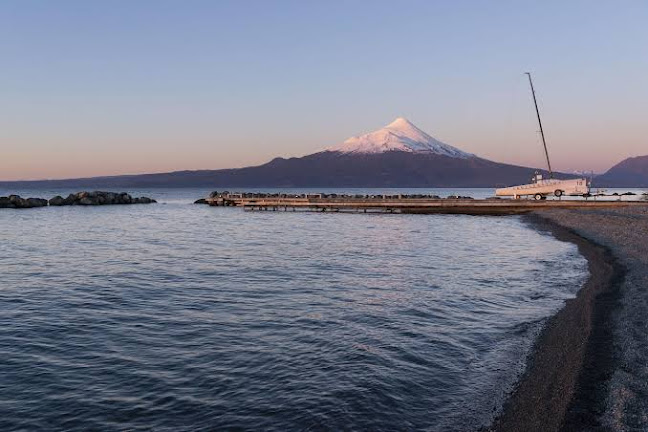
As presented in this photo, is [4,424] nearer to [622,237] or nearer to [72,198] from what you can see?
[622,237]

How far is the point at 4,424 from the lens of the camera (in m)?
7.84

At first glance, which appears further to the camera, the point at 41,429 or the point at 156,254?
the point at 156,254

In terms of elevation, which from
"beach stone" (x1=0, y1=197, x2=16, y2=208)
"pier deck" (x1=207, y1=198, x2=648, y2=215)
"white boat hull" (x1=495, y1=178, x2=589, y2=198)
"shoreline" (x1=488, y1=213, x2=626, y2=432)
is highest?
"beach stone" (x1=0, y1=197, x2=16, y2=208)

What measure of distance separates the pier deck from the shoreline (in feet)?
173

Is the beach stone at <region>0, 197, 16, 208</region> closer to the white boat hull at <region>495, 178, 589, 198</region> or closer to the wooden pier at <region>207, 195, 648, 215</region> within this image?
the wooden pier at <region>207, 195, 648, 215</region>

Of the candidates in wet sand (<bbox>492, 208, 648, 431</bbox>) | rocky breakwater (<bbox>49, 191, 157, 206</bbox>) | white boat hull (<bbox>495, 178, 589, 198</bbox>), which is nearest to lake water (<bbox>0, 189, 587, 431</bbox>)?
wet sand (<bbox>492, 208, 648, 431</bbox>)

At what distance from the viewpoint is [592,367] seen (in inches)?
383

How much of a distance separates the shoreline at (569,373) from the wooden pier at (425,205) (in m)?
52.8

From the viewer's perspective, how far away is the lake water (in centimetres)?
848

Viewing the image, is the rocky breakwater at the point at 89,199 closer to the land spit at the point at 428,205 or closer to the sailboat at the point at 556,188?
the land spit at the point at 428,205

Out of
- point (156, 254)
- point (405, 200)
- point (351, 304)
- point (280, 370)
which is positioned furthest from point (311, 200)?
point (280, 370)

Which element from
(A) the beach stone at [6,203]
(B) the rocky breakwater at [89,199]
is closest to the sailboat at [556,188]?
(B) the rocky breakwater at [89,199]

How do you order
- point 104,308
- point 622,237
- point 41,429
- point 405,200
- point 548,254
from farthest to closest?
point 405,200, point 622,237, point 548,254, point 104,308, point 41,429

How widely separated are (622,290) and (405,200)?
199ft
